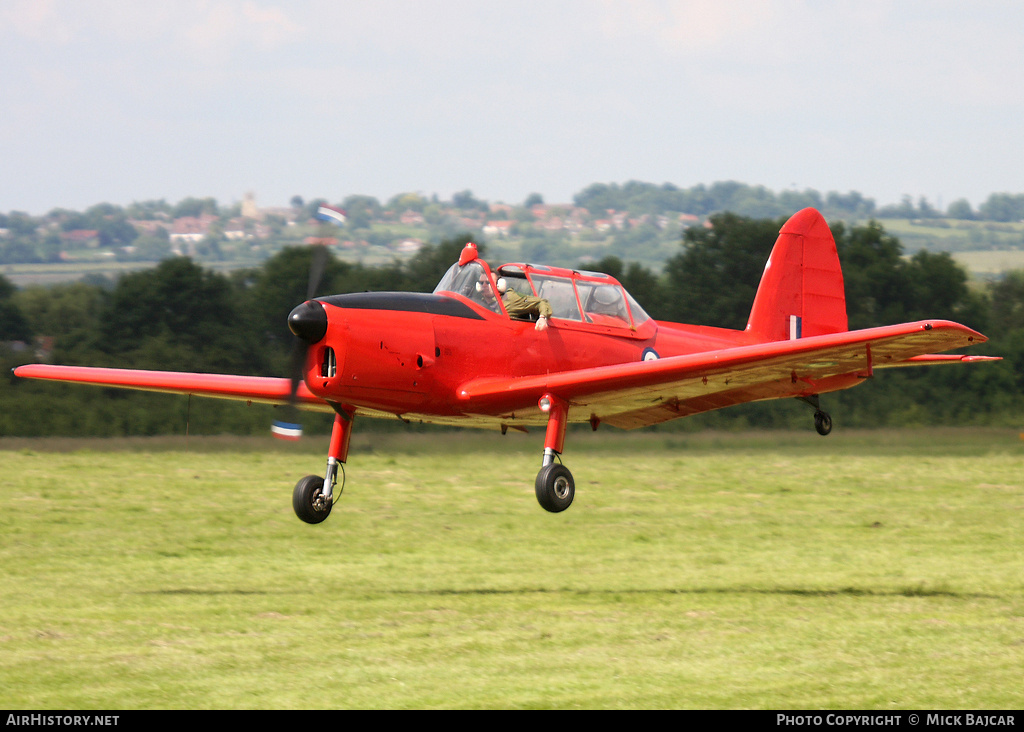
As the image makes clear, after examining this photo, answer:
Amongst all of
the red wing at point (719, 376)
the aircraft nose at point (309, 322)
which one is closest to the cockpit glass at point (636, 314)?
the red wing at point (719, 376)

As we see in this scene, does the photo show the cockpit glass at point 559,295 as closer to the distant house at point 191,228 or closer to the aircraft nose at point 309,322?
the aircraft nose at point 309,322

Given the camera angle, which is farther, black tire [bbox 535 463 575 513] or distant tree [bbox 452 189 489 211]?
distant tree [bbox 452 189 489 211]

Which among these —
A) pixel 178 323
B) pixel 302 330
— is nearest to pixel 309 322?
pixel 302 330

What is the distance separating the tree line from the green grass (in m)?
6.05

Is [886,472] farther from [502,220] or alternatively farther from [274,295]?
[502,220]

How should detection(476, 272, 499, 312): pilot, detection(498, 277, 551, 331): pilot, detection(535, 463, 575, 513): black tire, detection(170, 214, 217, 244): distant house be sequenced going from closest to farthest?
detection(535, 463, 575, 513): black tire
detection(476, 272, 499, 312): pilot
detection(498, 277, 551, 331): pilot
detection(170, 214, 217, 244): distant house

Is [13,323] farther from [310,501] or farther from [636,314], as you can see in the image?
[636,314]

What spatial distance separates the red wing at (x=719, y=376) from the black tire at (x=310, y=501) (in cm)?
181

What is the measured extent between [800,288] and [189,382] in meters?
7.87

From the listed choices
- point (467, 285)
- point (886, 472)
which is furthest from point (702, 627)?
point (886, 472)

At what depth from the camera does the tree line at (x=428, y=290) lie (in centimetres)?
3089

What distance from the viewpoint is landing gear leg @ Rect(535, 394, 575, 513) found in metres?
10.7

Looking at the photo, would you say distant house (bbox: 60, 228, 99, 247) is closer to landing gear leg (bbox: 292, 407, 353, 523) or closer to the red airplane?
the red airplane

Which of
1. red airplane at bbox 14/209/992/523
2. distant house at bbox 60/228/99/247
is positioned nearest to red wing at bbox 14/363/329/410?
red airplane at bbox 14/209/992/523
